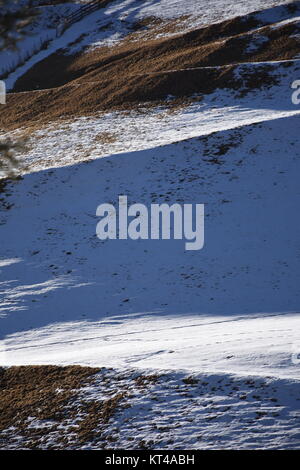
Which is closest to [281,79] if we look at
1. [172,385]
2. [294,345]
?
[294,345]

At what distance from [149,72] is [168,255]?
2171 cm

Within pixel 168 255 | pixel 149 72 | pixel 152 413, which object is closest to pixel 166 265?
pixel 168 255

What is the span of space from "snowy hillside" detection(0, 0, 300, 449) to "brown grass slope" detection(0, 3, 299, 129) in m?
0.19

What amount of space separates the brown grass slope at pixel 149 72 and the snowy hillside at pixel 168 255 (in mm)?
187

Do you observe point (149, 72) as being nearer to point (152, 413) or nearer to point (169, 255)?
point (169, 255)

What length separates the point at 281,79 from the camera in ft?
83.7

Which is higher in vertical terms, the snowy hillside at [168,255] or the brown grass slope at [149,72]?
the brown grass slope at [149,72]

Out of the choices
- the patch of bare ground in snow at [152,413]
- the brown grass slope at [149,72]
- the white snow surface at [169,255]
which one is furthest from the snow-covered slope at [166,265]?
the brown grass slope at [149,72]

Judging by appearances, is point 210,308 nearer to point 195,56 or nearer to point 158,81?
point 158,81

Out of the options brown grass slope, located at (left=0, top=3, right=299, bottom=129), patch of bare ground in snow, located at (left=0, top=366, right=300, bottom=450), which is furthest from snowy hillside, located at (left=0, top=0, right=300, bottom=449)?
brown grass slope, located at (left=0, top=3, right=299, bottom=129)

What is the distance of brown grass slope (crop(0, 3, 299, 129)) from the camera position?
27.6 m

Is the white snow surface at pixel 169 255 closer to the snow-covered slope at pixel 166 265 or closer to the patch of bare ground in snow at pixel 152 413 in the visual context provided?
the snow-covered slope at pixel 166 265

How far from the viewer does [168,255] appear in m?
15.4

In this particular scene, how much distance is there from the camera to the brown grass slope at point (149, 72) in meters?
27.6
